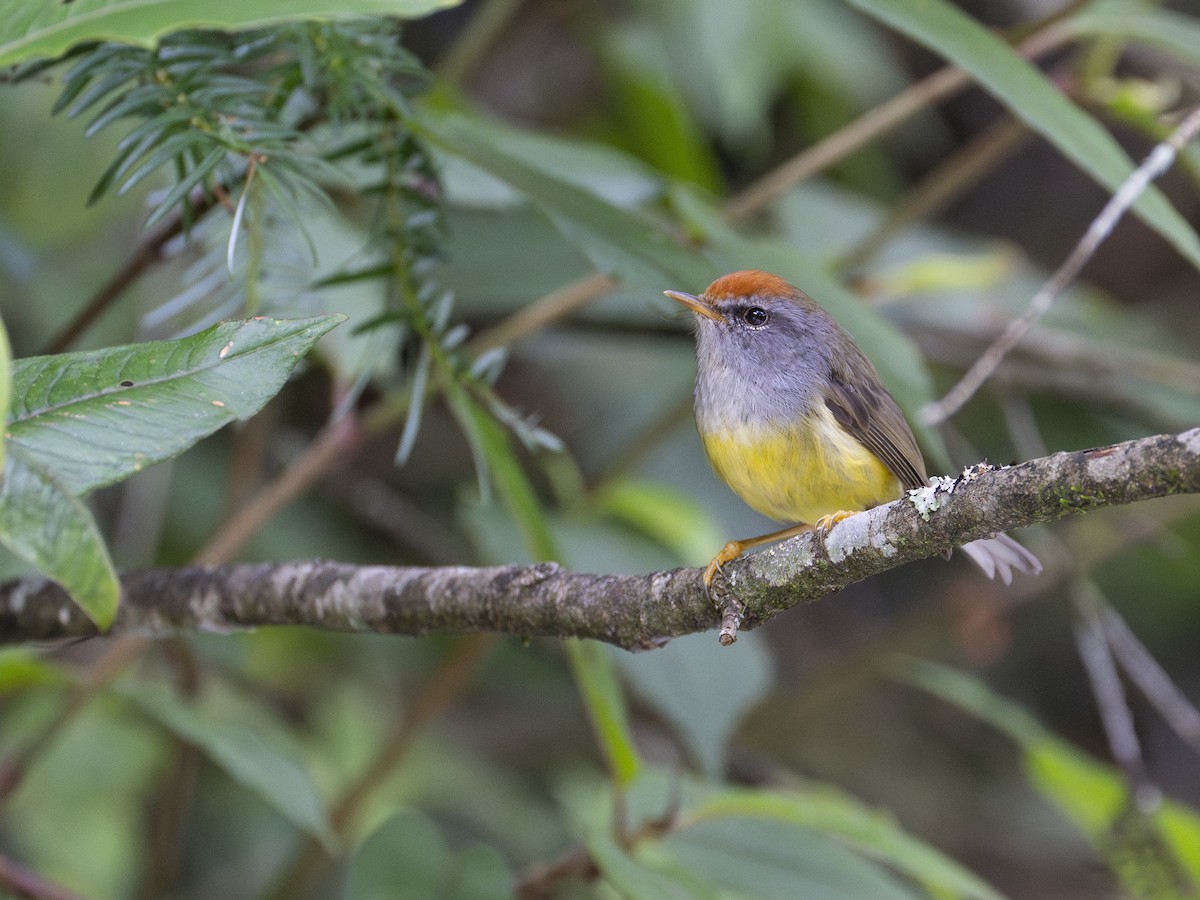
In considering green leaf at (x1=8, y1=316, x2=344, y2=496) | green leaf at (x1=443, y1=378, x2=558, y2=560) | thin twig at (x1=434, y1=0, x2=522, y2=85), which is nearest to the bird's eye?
green leaf at (x1=443, y1=378, x2=558, y2=560)

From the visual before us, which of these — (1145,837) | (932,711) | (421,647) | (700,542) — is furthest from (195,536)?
(932,711)

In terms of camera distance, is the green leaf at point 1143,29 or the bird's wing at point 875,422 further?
the green leaf at point 1143,29

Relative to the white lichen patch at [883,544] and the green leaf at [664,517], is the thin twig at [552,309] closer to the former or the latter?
the green leaf at [664,517]

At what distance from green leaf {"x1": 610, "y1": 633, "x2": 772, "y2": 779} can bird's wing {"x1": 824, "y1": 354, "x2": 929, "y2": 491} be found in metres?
0.68

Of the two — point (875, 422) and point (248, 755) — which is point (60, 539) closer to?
point (248, 755)

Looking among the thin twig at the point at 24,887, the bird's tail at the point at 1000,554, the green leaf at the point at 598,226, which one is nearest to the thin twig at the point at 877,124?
the green leaf at the point at 598,226

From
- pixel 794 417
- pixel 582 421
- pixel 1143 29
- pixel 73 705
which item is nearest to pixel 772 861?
pixel 794 417

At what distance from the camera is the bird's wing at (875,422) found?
99.9 inches

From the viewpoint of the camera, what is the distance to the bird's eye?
113 inches

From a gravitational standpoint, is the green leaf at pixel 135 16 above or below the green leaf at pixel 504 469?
above

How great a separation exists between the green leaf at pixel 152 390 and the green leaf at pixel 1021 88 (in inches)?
49.9

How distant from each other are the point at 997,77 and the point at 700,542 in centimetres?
156

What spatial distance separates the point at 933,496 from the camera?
1.39m

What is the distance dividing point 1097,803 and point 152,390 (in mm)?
2790
